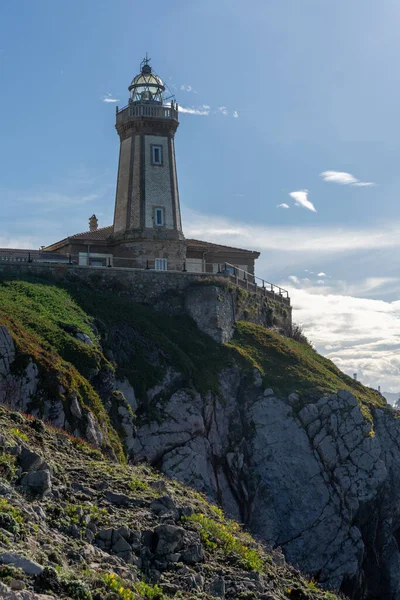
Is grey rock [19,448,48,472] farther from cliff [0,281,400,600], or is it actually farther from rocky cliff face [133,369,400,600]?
rocky cliff face [133,369,400,600]

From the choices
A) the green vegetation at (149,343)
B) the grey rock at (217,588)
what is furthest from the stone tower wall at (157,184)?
the grey rock at (217,588)

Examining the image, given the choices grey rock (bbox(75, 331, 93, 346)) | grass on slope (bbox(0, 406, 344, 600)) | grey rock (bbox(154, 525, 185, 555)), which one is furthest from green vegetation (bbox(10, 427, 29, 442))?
grey rock (bbox(75, 331, 93, 346))

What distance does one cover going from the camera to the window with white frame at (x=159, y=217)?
5766cm

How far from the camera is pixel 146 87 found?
6119cm

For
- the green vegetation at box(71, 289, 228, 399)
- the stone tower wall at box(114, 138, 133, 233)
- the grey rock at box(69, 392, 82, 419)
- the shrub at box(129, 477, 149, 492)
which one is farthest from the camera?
the stone tower wall at box(114, 138, 133, 233)

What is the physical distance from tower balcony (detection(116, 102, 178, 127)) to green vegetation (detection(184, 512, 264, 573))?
43461mm

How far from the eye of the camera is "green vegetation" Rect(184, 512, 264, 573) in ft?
58.9

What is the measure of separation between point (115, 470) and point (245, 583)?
5157 mm

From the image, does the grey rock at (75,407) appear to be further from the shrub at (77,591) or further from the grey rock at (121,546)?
the shrub at (77,591)

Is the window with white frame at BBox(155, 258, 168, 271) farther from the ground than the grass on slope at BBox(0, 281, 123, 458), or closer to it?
farther from the ground

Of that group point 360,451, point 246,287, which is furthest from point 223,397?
point 246,287

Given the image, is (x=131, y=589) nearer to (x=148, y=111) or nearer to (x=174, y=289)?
(x=174, y=289)

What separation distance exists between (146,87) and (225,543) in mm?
47525

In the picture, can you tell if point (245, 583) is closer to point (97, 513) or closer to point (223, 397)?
point (97, 513)
